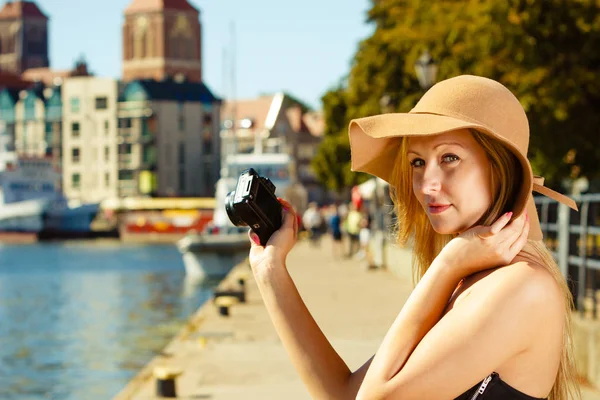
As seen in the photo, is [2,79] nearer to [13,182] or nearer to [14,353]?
[13,182]

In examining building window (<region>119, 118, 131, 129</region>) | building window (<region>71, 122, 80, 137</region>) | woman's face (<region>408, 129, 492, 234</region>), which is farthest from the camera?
building window (<region>71, 122, 80, 137</region>)

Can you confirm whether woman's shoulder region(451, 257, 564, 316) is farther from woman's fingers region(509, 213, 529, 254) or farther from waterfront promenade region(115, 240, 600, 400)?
waterfront promenade region(115, 240, 600, 400)

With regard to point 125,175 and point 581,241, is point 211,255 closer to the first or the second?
point 581,241

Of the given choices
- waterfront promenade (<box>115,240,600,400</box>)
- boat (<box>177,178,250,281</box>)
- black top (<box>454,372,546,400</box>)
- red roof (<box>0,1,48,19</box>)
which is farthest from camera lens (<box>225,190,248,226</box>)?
red roof (<box>0,1,48,19</box>)

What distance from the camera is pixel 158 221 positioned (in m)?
98.9

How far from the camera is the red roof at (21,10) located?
627 ft

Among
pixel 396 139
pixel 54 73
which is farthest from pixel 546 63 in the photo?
pixel 54 73

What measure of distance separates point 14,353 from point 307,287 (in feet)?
18.0

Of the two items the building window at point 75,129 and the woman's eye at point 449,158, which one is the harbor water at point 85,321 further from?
the building window at point 75,129

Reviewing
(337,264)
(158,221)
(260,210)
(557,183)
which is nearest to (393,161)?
(260,210)

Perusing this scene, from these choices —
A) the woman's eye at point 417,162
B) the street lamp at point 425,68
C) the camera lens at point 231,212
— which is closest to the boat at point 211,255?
the street lamp at point 425,68

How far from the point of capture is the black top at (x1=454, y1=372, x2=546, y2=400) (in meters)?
2.11

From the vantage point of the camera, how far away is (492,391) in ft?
6.96

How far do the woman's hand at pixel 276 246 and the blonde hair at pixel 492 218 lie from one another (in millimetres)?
253
